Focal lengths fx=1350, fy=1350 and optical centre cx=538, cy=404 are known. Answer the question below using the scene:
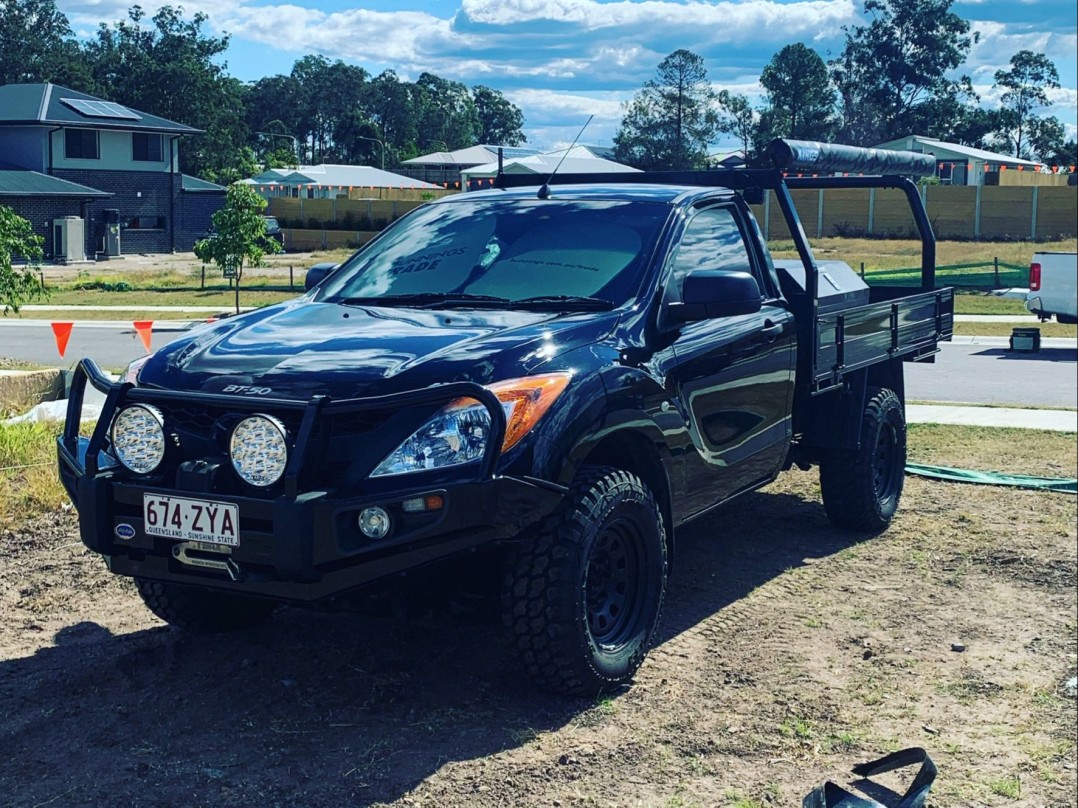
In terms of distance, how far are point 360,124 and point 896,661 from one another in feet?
94.6

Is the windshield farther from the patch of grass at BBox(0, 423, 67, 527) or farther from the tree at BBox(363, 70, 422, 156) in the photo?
the tree at BBox(363, 70, 422, 156)

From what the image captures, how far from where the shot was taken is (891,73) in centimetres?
1373

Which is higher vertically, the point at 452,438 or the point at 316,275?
the point at 316,275

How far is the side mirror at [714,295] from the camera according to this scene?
5121 millimetres

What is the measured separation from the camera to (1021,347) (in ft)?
62.2

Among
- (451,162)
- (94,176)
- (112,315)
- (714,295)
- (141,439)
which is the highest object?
(451,162)

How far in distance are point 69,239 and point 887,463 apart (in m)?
28.3

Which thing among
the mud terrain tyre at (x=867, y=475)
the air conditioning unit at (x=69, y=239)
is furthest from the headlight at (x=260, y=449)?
the air conditioning unit at (x=69, y=239)

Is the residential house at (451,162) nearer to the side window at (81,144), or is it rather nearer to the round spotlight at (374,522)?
the side window at (81,144)

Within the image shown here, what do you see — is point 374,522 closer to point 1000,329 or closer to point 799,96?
point 799,96

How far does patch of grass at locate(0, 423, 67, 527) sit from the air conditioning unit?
69.8 feet

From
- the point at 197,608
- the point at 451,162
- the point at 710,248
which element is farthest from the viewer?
the point at 451,162

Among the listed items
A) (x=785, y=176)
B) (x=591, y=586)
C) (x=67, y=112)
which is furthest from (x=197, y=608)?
(x=67, y=112)

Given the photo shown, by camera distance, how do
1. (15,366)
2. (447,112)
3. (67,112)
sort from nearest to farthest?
(15,366), (67,112), (447,112)
